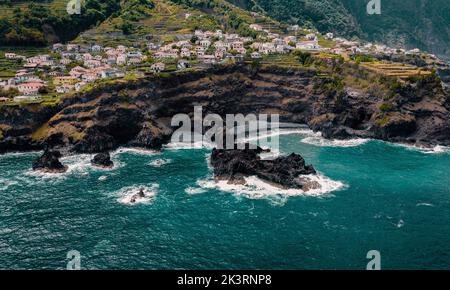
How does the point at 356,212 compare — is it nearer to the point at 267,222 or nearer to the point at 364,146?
the point at 267,222

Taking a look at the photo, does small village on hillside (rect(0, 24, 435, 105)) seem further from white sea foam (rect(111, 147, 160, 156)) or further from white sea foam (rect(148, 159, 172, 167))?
white sea foam (rect(148, 159, 172, 167))

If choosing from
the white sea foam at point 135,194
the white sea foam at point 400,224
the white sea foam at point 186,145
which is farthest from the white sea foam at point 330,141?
the white sea foam at point 135,194

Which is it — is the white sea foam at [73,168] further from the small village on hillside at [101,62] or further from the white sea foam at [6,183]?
the small village on hillside at [101,62]

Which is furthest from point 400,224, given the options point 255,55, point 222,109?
point 255,55

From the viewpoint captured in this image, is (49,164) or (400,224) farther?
(49,164)

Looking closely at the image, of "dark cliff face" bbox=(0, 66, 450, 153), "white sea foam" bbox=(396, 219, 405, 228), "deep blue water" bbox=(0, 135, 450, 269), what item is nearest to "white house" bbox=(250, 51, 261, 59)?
"dark cliff face" bbox=(0, 66, 450, 153)

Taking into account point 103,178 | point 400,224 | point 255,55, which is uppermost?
point 255,55

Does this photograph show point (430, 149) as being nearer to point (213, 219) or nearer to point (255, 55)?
point (255, 55)
